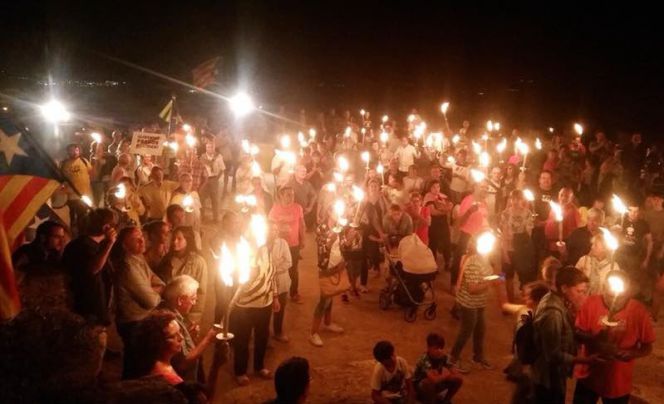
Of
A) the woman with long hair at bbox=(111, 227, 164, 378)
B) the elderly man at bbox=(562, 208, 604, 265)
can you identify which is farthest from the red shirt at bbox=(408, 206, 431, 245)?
the woman with long hair at bbox=(111, 227, 164, 378)

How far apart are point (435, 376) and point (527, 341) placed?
1.01m

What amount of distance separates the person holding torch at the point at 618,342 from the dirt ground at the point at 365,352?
1634 mm

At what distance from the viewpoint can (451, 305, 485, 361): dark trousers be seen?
7.28 metres

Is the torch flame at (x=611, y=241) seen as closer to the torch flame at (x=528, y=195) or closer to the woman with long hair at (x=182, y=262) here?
the torch flame at (x=528, y=195)

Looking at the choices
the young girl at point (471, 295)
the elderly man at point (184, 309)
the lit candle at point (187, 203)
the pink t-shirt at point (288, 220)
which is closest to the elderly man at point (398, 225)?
the pink t-shirt at point (288, 220)

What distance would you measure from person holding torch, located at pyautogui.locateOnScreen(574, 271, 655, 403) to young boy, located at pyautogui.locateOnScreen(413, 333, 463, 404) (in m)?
1.26

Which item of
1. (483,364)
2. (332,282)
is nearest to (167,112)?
(332,282)

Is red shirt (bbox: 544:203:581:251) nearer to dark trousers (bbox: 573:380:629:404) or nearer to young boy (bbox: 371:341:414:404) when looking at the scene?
dark trousers (bbox: 573:380:629:404)

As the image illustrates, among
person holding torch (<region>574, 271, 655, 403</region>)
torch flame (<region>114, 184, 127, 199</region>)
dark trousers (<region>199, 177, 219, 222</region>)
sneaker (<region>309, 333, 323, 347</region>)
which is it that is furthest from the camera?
dark trousers (<region>199, 177, 219, 222</region>)

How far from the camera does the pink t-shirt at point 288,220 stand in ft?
29.7

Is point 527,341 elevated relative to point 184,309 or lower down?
lower down

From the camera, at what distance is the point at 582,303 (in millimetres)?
5609

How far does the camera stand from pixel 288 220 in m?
9.12

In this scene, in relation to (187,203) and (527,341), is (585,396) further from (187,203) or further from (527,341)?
(187,203)
